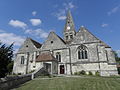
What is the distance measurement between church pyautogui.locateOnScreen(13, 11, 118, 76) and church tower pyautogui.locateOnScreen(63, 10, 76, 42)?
948 cm

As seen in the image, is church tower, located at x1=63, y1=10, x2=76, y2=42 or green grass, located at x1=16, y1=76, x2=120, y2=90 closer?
green grass, located at x1=16, y1=76, x2=120, y2=90

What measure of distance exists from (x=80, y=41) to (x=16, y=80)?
19133 millimetres

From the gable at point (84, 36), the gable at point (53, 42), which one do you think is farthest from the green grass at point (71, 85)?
the gable at point (53, 42)

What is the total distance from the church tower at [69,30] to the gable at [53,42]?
9.37 metres

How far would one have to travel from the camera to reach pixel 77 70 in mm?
26328

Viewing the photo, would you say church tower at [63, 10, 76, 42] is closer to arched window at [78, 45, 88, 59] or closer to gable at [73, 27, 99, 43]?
gable at [73, 27, 99, 43]

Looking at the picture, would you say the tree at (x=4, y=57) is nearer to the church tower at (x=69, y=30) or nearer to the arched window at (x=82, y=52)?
the arched window at (x=82, y=52)

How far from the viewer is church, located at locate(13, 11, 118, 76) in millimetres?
24828

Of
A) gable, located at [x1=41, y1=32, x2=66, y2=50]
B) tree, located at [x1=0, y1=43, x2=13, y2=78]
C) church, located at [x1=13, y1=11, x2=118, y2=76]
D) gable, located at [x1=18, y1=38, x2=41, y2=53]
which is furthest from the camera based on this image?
gable, located at [x1=18, y1=38, x2=41, y2=53]

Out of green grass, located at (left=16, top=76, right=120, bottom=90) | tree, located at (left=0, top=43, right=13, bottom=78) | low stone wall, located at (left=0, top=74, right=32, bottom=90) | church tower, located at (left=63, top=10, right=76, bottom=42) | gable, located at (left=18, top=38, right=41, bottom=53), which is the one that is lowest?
green grass, located at (left=16, top=76, right=120, bottom=90)

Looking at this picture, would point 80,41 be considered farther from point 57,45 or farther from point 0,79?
point 0,79

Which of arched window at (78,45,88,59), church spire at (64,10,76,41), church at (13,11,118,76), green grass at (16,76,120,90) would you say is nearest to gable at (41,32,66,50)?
church at (13,11,118,76)

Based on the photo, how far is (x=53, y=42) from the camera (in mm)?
31203

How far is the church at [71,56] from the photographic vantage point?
24828 mm
